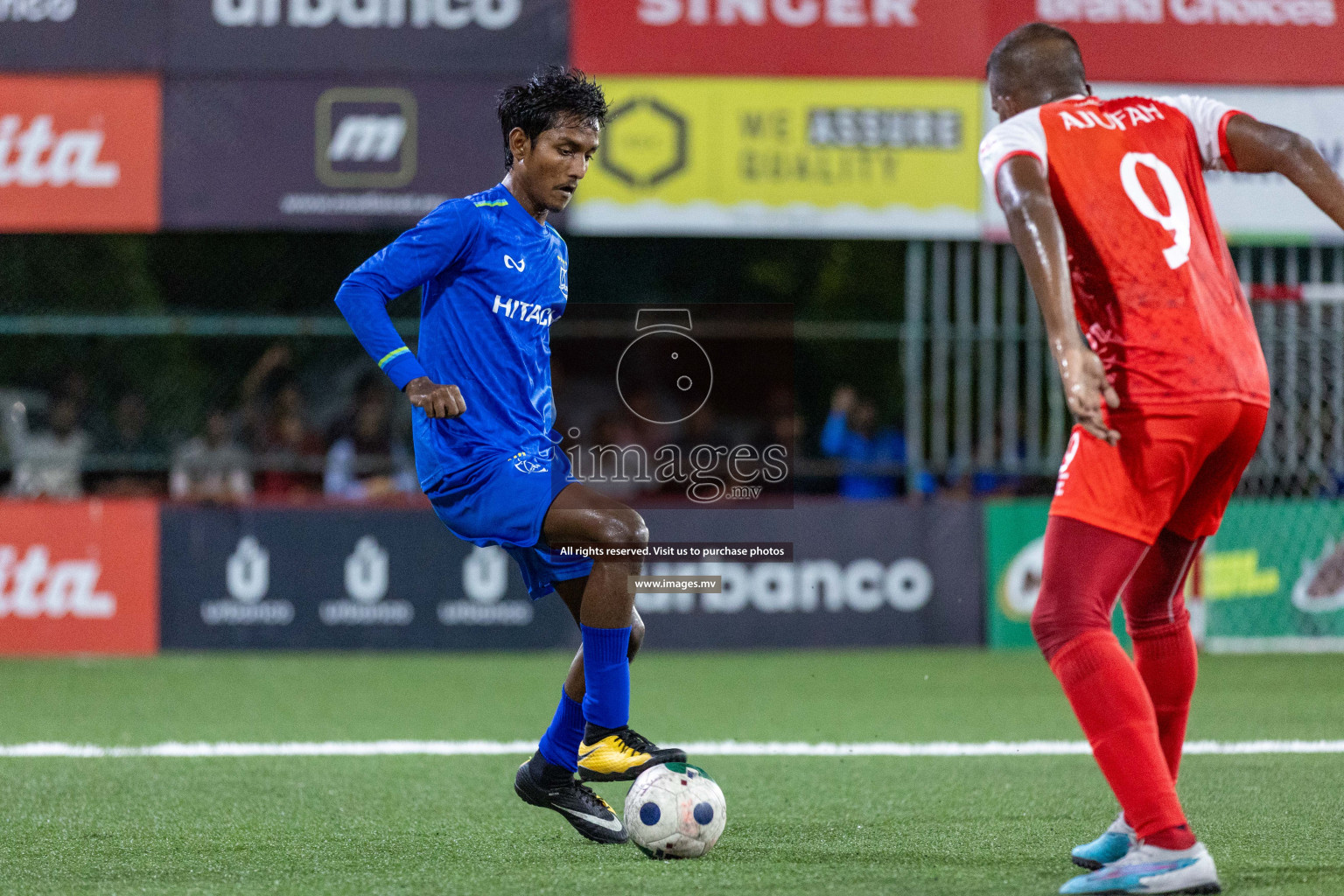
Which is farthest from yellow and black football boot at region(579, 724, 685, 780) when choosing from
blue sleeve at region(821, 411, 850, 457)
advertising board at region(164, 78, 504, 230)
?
blue sleeve at region(821, 411, 850, 457)

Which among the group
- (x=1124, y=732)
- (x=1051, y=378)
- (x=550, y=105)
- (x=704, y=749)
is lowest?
(x=704, y=749)

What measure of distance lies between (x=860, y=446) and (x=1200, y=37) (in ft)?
12.5

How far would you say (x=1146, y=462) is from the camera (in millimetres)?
3699

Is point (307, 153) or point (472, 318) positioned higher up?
point (307, 153)

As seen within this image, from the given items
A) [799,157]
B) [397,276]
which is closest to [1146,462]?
[397,276]

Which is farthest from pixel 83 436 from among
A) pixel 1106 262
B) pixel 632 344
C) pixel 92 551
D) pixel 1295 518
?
pixel 1106 262

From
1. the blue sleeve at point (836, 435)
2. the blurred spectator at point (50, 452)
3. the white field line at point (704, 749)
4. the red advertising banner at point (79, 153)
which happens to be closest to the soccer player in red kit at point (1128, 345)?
the white field line at point (704, 749)

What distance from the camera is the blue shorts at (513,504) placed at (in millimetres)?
4633

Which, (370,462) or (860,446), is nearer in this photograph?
(370,462)

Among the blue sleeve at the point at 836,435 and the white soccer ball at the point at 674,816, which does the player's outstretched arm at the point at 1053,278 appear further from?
the blue sleeve at the point at 836,435

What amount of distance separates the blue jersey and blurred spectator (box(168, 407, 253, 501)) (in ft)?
22.0

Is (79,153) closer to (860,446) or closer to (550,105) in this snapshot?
(860,446)

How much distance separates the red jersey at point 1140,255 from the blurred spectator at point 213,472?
8.33 m

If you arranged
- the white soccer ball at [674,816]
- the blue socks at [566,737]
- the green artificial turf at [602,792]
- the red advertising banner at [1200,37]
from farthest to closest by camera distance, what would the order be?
the red advertising banner at [1200,37] < the blue socks at [566,737] < the white soccer ball at [674,816] < the green artificial turf at [602,792]
